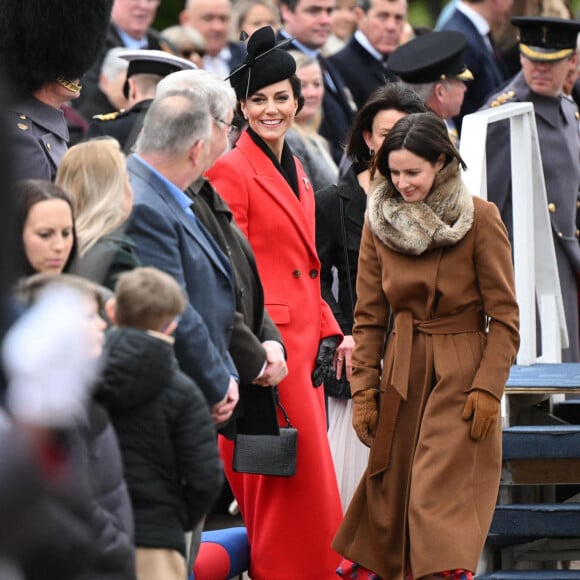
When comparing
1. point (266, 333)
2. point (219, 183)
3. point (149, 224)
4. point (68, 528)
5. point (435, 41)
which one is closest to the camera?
point (68, 528)

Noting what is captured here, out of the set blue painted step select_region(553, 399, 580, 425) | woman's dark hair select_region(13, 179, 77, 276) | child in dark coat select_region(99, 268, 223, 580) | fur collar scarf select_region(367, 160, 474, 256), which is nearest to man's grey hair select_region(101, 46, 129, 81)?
blue painted step select_region(553, 399, 580, 425)

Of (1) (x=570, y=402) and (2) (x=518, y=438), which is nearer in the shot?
(2) (x=518, y=438)

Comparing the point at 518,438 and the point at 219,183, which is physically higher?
the point at 219,183

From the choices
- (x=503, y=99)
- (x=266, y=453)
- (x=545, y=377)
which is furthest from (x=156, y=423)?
(x=503, y=99)

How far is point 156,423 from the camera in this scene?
4422 millimetres

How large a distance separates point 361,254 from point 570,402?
207cm

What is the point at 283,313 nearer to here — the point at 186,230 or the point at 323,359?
the point at 323,359

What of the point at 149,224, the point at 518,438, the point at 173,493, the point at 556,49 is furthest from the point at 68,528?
the point at 556,49

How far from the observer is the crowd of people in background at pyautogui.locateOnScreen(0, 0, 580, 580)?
4395 millimetres

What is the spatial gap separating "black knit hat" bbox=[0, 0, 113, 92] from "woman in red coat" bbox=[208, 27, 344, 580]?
640 mm

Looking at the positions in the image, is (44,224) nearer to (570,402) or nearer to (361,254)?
(361,254)

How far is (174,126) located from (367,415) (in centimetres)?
139

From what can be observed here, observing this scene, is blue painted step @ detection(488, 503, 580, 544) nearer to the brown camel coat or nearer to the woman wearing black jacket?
the woman wearing black jacket

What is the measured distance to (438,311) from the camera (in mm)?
5832
